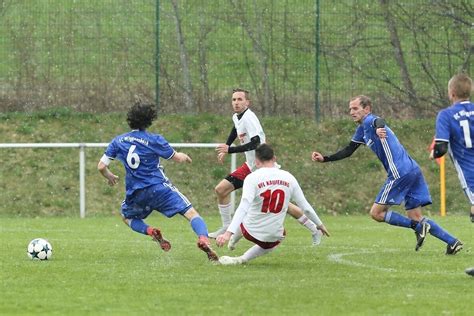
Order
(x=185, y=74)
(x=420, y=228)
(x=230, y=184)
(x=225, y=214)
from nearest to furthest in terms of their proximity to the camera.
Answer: (x=420, y=228) < (x=230, y=184) < (x=225, y=214) < (x=185, y=74)

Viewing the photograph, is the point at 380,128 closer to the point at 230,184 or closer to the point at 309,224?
the point at 309,224

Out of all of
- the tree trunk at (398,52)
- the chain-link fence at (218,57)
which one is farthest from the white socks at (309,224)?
the tree trunk at (398,52)

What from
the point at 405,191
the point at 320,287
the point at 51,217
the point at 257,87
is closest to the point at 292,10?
the point at 257,87

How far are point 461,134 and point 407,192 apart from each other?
2.83 metres

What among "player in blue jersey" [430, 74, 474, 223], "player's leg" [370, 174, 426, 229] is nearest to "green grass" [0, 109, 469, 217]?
"player's leg" [370, 174, 426, 229]

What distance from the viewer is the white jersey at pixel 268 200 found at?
1112 cm

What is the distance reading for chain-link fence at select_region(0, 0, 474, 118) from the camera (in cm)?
2512

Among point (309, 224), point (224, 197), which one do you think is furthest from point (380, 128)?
point (224, 197)

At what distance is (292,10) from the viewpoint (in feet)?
83.4

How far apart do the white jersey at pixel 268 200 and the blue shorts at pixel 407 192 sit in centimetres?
207

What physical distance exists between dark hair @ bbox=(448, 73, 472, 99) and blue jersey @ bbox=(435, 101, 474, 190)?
0.10 m

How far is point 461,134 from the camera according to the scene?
10.5 meters

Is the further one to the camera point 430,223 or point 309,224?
point 309,224

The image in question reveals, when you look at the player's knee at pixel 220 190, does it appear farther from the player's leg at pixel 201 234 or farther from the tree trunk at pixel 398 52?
the tree trunk at pixel 398 52
